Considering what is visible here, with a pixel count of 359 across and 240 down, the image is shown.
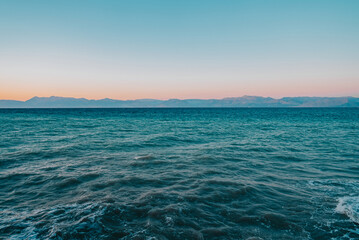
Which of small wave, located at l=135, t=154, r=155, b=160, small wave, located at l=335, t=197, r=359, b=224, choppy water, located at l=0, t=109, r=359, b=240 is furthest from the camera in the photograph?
small wave, located at l=135, t=154, r=155, b=160

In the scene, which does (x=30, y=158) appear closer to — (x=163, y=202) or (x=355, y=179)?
(x=163, y=202)

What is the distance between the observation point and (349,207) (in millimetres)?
7227

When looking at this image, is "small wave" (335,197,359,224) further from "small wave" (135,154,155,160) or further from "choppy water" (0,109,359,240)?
"small wave" (135,154,155,160)

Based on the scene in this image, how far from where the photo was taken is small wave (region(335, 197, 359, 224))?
662cm

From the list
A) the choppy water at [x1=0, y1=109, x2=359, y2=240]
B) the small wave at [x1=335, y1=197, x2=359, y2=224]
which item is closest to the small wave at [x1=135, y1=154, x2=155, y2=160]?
the choppy water at [x1=0, y1=109, x2=359, y2=240]

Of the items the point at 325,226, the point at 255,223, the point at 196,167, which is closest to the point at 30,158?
the point at 196,167

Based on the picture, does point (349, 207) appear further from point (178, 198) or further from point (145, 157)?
point (145, 157)

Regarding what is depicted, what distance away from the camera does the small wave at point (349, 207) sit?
6616mm

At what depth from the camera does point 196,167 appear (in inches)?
479

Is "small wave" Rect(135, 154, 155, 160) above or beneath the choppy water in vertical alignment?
above

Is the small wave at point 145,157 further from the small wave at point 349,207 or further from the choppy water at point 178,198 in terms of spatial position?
the small wave at point 349,207

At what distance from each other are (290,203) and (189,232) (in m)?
4.28

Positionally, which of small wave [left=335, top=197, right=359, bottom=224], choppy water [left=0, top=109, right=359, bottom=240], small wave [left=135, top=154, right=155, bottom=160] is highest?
small wave [left=135, top=154, right=155, bottom=160]

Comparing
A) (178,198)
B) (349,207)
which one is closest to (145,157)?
(178,198)
